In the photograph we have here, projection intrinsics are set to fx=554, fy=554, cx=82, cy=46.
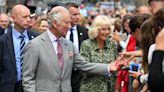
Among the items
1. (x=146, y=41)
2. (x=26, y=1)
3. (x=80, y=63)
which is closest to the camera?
(x=146, y=41)

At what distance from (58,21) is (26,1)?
9.93m

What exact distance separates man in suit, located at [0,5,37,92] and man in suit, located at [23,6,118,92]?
0.72 metres

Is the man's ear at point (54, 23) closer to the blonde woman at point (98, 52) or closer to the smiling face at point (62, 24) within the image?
the smiling face at point (62, 24)

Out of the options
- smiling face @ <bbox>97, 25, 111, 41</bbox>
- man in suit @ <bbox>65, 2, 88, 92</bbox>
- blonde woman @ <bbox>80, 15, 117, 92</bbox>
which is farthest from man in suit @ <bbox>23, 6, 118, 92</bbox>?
man in suit @ <bbox>65, 2, 88, 92</bbox>

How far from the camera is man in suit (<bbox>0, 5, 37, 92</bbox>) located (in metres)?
7.91

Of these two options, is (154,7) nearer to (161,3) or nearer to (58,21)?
(161,3)

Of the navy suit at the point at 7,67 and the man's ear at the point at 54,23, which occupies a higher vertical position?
the man's ear at the point at 54,23

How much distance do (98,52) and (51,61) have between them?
52.2 inches

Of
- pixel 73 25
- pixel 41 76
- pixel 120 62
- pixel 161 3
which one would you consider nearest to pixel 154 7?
pixel 161 3

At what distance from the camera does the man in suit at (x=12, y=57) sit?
791 centimetres

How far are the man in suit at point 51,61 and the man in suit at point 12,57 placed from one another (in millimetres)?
723

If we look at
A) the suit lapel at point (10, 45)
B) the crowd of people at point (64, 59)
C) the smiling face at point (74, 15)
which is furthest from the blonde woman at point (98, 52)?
the smiling face at point (74, 15)

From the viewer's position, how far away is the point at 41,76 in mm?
7176

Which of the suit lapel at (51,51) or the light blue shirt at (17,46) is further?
the light blue shirt at (17,46)
